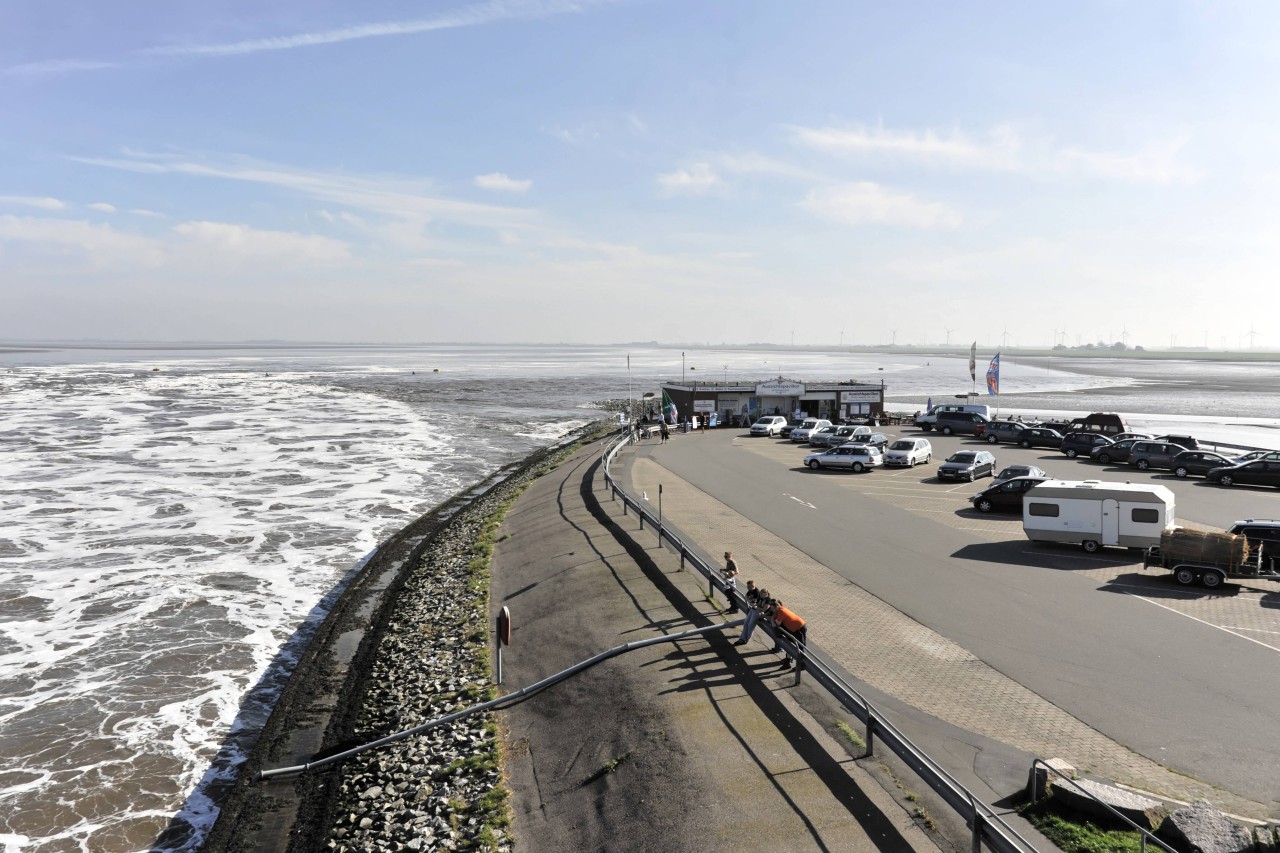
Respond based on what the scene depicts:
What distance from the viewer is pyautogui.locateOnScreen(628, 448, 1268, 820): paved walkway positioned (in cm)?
1190

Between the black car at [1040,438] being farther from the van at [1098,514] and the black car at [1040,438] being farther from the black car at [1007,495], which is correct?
the van at [1098,514]

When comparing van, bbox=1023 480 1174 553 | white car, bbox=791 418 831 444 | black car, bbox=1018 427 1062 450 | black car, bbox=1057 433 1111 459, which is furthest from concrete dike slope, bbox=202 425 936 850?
black car, bbox=1018 427 1062 450

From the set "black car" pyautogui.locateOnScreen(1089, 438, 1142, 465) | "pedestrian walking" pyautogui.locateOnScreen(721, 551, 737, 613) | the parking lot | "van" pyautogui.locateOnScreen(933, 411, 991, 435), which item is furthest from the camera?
"van" pyautogui.locateOnScreen(933, 411, 991, 435)

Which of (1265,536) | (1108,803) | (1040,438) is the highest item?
(1040,438)

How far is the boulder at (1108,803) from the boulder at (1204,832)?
377 millimetres

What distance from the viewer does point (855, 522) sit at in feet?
93.3

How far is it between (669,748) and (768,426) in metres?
43.9

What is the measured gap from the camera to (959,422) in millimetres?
55375

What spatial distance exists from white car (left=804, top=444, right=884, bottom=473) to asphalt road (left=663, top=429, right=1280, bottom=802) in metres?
4.91

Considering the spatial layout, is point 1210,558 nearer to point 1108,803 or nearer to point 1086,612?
point 1086,612

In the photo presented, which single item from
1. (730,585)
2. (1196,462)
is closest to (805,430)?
(1196,462)

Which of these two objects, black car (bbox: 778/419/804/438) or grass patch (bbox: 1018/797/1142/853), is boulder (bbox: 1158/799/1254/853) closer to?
grass patch (bbox: 1018/797/1142/853)

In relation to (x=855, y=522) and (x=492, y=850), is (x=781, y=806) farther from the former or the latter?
(x=855, y=522)

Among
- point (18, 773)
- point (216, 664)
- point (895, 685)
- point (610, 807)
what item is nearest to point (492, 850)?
point (610, 807)
